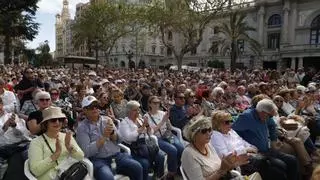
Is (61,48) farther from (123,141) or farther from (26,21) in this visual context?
(123,141)

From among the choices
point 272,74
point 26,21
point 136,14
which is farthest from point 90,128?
point 136,14

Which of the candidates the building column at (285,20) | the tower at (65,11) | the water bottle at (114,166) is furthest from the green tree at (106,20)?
the tower at (65,11)

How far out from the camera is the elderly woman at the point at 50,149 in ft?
13.2

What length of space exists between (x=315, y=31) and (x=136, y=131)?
174ft

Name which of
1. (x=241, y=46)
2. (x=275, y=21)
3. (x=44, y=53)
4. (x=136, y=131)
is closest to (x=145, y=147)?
(x=136, y=131)

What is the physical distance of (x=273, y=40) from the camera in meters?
57.9

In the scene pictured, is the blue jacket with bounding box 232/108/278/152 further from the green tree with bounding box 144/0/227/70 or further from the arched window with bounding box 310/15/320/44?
the arched window with bounding box 310/15/320/44

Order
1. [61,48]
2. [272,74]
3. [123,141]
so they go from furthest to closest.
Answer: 1. [61,48]
2. [272,74]
3. [123,141]

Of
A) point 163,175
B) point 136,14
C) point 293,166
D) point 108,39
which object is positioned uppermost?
point 136,14

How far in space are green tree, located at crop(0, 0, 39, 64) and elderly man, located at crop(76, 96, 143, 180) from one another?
25.3m

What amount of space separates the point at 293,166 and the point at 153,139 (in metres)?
2.14

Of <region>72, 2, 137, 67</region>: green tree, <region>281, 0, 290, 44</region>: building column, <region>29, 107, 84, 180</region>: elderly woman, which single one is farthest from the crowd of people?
<region>281, 0, 290, 44</region>: building column

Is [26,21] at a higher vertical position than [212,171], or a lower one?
higher

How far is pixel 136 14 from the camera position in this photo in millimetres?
42156
